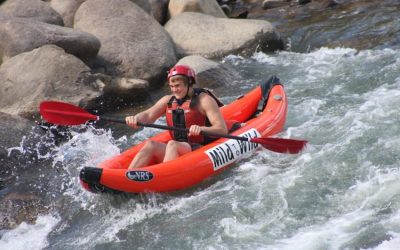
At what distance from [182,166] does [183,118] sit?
57 centimetres

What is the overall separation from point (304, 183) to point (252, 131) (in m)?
1.10

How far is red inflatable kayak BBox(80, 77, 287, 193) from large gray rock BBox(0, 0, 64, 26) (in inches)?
165

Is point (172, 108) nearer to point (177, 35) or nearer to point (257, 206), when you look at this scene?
point (257, 206)

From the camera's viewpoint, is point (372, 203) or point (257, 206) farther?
point (257, 206)

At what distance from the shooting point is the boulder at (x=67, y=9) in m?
10.2

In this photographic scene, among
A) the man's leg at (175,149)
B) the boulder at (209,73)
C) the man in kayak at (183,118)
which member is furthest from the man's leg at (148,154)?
the boulder at (209,73)

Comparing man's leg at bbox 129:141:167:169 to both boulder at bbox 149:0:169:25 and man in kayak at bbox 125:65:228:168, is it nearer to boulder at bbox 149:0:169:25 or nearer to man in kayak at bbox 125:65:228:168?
man in kayak at bbox 125:65:228:168

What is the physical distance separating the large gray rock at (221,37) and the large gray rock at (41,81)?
2599 mm

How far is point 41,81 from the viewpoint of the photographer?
778cm

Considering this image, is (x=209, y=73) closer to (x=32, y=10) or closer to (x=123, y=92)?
(x=123, y=92)

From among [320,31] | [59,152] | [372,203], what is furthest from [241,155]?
[320,31]

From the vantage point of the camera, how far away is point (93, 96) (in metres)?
7.81

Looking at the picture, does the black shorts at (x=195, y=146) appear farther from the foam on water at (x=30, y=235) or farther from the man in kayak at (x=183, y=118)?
the foam on water at (x=30, y=235)

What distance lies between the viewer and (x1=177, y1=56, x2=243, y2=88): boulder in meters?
8.61
